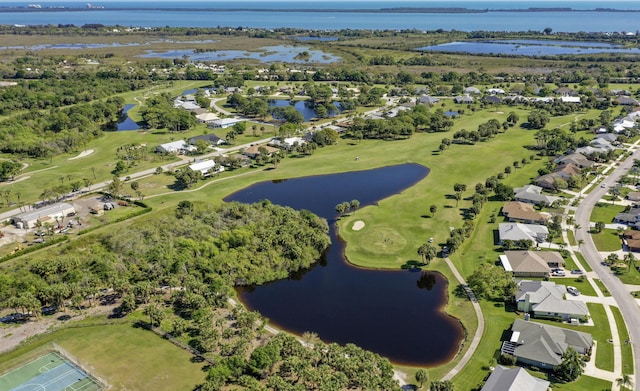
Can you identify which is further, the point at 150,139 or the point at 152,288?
the point at 150,139

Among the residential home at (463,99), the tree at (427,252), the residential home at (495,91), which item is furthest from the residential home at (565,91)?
the tree at (427,252)

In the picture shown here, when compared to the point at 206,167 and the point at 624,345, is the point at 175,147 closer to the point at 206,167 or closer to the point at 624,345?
the point at 206,167

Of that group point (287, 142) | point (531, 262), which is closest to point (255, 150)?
point (287, 142)

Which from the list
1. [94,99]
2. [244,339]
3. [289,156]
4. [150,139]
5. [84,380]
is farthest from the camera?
[94,99]

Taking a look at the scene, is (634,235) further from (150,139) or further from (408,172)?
(150,139)

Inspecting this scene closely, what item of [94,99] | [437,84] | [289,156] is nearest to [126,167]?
[289,156]
